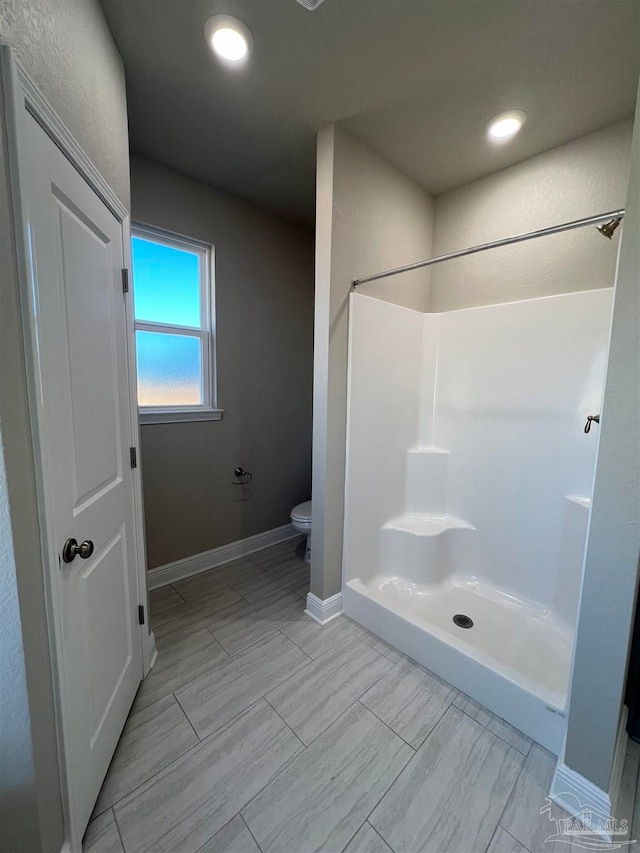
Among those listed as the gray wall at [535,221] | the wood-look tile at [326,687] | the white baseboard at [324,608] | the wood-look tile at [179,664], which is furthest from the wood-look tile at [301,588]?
the gray wall at [535,221]

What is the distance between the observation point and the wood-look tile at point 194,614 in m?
1.88

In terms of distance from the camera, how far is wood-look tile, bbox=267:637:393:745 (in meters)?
1.40

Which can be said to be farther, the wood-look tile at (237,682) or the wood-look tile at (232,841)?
the wood-look tile at (237,682)

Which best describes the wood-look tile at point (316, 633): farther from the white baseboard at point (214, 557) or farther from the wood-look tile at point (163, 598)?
the white baseboard at point (214, 557)

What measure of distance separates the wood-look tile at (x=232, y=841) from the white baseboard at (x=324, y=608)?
0.96 meters

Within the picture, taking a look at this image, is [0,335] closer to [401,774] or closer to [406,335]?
[401,774]

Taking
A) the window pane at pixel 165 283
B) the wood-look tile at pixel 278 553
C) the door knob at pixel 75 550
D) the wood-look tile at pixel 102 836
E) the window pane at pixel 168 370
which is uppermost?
the window pane at pixel 165 283

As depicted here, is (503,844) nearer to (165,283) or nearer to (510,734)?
(510,734)

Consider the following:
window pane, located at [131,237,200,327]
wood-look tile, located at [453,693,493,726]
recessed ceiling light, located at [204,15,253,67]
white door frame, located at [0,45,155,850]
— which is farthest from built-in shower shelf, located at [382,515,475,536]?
recessed ceiling light, located at [204,15,253,67]

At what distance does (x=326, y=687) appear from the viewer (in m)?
1.55

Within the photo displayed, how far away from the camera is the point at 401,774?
120 cm

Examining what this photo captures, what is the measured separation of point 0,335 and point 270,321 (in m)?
2.14

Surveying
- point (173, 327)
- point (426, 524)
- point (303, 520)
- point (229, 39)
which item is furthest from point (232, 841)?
point (229, 39)

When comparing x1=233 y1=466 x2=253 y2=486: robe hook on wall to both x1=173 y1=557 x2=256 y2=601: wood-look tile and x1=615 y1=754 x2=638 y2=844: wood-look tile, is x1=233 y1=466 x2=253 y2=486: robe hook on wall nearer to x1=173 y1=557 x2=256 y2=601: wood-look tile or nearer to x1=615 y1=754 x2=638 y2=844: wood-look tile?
x1=173 y1=557 x2=256 y2=601: wood-look tile
